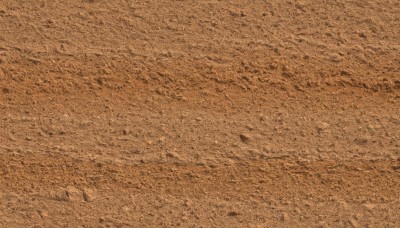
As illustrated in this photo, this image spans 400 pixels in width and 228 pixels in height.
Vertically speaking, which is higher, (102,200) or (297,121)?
(297,121)

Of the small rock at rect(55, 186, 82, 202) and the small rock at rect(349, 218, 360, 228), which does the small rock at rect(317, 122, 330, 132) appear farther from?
the small rock at rect(55, 186, 82, 202)

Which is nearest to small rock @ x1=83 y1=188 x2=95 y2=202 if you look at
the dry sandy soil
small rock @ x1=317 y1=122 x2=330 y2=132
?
the dry sandy soil

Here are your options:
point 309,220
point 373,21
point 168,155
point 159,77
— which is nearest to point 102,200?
point 168,155

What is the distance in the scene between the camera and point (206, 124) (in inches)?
111

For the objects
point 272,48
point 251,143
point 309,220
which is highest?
point 272,48

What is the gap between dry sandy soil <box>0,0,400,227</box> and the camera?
110 inches

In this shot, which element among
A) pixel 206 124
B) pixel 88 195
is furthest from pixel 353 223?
pixel 88 195

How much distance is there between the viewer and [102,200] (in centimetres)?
281

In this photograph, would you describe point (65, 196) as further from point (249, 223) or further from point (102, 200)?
point (249, 223)

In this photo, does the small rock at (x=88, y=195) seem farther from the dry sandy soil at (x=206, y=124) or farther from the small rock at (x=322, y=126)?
the small rock at (x=322, y=126)

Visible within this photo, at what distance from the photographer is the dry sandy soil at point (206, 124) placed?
281 centimetres

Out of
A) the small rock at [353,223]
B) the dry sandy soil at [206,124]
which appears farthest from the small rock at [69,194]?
the small rock at [353,223]

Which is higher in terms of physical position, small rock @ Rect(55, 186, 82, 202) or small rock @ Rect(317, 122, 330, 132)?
small rock @ Rect(317, 122, 330, 132)

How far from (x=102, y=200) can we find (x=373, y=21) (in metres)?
1.40
